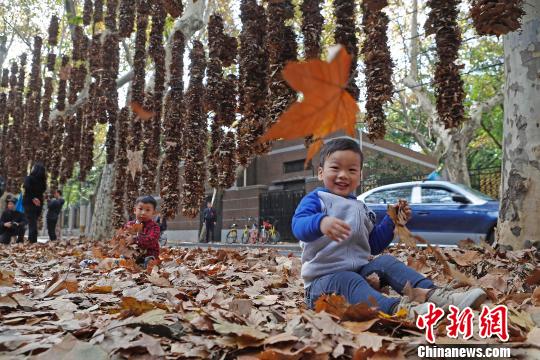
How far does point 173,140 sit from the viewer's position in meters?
4.45

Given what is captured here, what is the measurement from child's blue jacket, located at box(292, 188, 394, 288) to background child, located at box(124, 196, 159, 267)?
2.72 meters

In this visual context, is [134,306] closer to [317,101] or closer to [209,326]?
[209,326]

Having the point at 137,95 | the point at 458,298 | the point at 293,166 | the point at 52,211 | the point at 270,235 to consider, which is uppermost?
the point at 293,166

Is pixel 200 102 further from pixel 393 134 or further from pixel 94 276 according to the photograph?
pixel 393 134

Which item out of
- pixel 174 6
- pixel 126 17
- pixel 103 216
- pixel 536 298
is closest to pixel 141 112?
pixel 126 17

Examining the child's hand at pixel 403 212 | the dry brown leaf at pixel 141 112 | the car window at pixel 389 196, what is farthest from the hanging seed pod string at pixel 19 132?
the child's hand at pixel 403 212

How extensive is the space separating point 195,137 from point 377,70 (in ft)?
6.35

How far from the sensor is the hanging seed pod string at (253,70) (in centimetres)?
287

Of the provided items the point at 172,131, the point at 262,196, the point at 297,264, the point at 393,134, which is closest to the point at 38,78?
the point at 172,131

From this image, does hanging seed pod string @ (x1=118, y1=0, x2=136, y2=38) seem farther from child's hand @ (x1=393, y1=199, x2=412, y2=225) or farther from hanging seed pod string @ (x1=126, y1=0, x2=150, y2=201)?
child's hand @ (x1=393, y1=199, x2=412, y2=225)

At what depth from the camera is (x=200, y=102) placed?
4066 mm

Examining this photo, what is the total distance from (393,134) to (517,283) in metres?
34.0

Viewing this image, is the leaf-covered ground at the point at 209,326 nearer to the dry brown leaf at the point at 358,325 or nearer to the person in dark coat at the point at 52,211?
the dry brown leaf at the point at 358,325

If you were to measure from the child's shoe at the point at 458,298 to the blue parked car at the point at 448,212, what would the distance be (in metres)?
7.09
